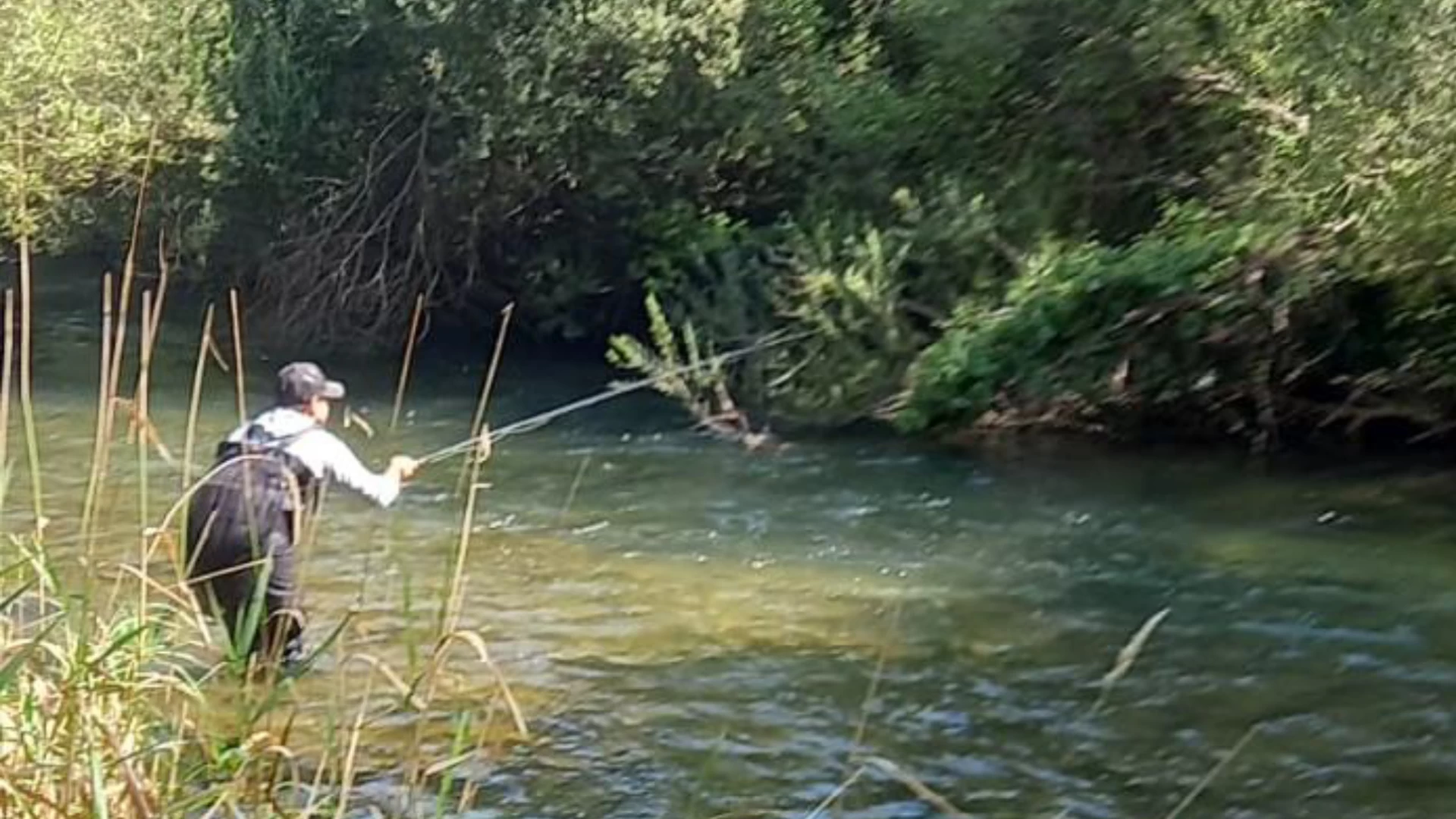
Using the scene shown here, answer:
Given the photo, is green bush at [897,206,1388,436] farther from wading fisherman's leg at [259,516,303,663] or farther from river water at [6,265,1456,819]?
wading fisherman's leg at [259,516,303,663]

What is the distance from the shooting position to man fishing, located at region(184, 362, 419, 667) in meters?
7.18

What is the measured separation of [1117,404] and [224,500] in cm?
906

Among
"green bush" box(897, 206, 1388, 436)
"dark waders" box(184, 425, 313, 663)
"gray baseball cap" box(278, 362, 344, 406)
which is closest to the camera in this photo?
"dark waders" box(184, 425, 313, 663)

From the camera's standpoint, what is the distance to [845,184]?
20.0m

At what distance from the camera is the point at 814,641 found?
10797mm

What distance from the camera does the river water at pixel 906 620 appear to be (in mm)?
8359

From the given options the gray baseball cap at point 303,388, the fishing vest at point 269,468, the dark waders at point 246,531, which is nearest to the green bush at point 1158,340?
the gray baseball cap at point 303,388

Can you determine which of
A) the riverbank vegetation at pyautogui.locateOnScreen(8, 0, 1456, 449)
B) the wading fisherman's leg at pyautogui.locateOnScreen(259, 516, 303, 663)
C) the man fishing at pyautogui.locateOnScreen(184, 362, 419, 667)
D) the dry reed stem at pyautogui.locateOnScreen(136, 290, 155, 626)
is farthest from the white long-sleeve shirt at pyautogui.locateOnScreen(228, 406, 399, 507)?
the dry reed stem at pyautogui.locateOnScreen(136, 290, 155, 626)

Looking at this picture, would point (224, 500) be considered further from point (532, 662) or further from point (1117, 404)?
point (1117, 404)

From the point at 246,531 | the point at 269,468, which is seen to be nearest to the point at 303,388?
the point at 269,468

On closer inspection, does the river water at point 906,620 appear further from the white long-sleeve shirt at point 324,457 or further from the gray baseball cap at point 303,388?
the gray baseball cap at point 303,388

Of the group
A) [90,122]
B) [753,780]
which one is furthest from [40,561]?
[90,122]

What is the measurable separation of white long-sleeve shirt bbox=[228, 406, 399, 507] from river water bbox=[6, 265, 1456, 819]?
0.98 feet

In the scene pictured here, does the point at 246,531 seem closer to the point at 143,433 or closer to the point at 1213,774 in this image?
the point at 143,433
